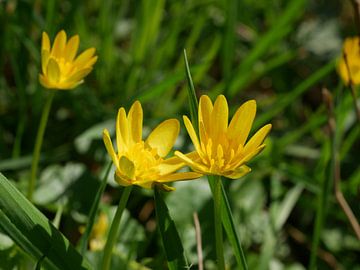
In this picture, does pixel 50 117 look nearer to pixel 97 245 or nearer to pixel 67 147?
pixel 67 147

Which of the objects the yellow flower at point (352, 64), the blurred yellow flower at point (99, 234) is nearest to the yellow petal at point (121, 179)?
the blurred yellow flower at point (99, 234)

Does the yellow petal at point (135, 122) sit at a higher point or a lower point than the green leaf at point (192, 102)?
higher

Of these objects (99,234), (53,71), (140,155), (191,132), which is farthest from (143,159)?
(99,234)

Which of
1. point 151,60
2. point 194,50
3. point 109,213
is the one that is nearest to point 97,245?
point 109,213

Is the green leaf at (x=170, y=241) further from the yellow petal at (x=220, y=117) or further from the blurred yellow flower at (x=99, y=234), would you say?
the blurred yellow flower at (x=99, y=234)

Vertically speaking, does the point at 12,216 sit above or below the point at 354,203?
above

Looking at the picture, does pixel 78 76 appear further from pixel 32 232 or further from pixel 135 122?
pixel 32 232

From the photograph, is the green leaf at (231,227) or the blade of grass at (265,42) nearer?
the green leaf at (231,227)
